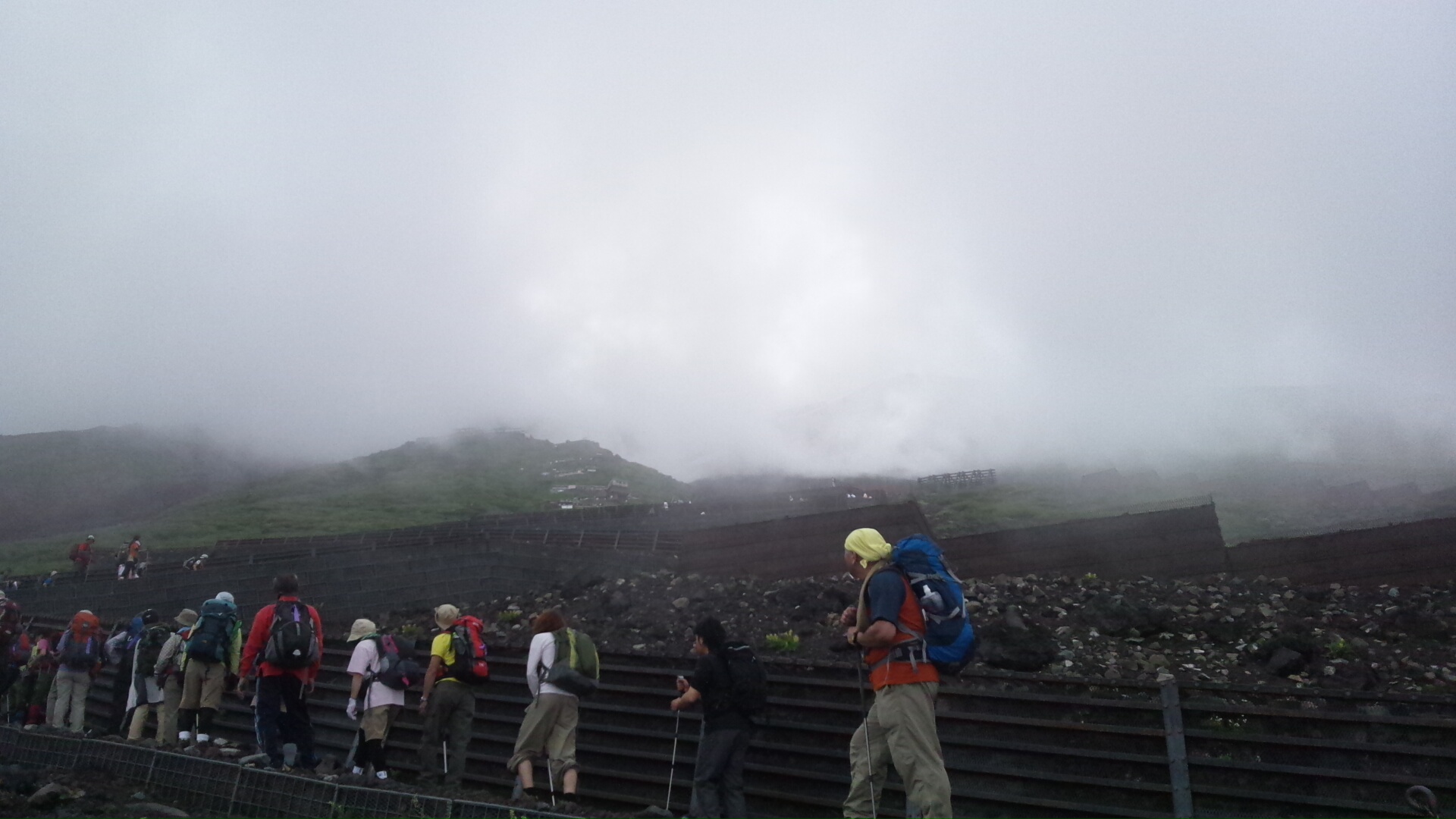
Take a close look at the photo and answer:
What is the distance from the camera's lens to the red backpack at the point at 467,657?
8.59 metres

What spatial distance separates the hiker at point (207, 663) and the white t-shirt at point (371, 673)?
8.13 ft

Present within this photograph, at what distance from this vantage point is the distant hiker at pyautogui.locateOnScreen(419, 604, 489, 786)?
8547 millimetres

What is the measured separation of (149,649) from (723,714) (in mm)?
8112

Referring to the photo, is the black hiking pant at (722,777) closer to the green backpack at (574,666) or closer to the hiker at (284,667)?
the green backpack at (574,666)

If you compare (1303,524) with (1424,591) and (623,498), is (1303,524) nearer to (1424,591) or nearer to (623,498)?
(1424,591)

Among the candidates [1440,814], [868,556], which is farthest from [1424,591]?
[868,556]

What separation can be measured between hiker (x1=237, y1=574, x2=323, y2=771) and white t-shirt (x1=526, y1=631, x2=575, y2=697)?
99.7 inches

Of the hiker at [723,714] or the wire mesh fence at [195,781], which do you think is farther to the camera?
the hiker at [723,714]

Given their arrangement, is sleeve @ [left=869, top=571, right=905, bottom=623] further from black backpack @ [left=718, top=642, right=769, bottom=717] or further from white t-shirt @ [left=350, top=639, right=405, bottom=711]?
white t-shirt @ [left=350, top=639, right=405, bottom=711]

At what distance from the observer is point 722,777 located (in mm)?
7543

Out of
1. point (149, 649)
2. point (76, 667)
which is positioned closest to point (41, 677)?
point (76, 667)

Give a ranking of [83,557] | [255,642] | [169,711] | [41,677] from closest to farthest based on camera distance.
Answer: [255,642] → [169,711] → [41,677] → [83,557]

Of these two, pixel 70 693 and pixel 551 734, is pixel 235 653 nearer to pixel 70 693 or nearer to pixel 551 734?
pixel 70 693

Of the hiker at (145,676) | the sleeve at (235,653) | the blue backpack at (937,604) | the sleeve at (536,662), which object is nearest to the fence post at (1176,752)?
the blue backpack at (937,604)
